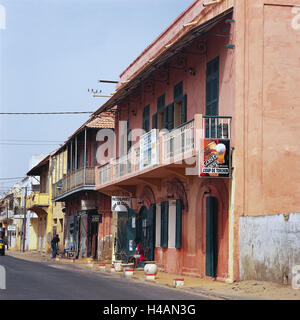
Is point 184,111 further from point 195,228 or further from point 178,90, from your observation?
point 195,228

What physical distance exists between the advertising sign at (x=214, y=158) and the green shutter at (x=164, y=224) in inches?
252

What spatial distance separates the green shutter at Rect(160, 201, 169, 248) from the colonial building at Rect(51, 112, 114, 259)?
1014 centimetres

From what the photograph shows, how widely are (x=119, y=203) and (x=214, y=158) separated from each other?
11436 mm

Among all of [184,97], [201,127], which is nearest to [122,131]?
[184,97]

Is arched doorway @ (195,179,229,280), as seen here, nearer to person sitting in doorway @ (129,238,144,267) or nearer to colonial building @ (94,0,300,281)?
colonial building @ (94,0,300,281)

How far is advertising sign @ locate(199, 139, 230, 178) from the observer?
1959 cm

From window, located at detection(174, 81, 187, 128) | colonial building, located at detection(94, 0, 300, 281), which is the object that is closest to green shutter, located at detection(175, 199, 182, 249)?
colonial building, located at detection(94, 0, 300, 281)

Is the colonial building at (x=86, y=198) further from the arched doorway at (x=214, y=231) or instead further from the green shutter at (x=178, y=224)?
the arched doorway at (x=214, y=231)

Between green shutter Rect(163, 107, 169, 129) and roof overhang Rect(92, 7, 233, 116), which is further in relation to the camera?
green shutter Rect(163, 107, 169, 129)

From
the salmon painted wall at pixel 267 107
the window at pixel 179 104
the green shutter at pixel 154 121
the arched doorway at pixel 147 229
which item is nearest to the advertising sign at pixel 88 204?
the arched doorway at pixel 147 229

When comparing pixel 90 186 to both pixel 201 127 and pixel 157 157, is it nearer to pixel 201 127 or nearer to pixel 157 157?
pixel 157 157

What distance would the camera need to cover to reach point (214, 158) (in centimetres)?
1961

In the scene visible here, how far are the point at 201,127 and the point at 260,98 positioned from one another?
2016 mm

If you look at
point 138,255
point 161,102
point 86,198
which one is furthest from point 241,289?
point 86,198
